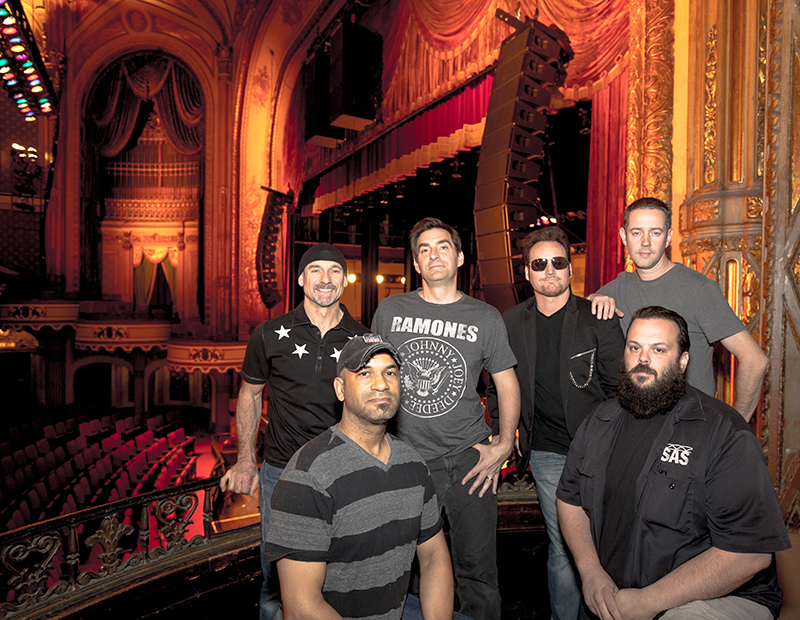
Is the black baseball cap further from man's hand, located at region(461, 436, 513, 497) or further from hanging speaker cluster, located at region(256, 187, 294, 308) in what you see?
hanging speaker cluster, located at region(256, 187, 294, 308)

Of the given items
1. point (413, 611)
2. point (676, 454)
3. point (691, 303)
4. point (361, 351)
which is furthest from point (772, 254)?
point (413, 611)

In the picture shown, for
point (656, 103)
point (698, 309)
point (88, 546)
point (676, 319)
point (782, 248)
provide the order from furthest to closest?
point (656, 103) → point (782, 248) → point (88, 546) → point (698, 309) → point (676, 319)

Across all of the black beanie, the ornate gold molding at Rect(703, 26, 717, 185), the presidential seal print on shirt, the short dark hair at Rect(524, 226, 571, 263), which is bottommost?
the presidential seal print on shirt

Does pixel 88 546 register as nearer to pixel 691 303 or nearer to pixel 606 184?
pixel 691 303

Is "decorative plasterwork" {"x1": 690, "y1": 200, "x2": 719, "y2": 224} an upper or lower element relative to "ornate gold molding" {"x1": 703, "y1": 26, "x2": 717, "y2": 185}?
lower

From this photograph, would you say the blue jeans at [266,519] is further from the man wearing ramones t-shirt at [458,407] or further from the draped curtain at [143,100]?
the draped curtain at [143,100]

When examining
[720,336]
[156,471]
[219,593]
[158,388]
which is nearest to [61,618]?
[219,593]

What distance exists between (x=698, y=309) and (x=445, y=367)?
127 cm

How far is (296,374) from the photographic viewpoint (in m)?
2.68

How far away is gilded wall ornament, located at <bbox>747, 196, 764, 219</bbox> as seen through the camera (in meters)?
3.56

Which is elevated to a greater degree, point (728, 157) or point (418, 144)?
point (418, 144)

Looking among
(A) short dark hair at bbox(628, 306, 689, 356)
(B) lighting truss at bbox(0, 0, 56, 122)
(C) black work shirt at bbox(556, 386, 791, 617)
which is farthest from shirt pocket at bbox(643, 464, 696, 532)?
(B) lighting truss at bbox(0, 0, 56, 122)

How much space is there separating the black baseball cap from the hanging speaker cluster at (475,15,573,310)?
300cm

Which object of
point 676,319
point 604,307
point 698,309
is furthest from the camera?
point 604,307
